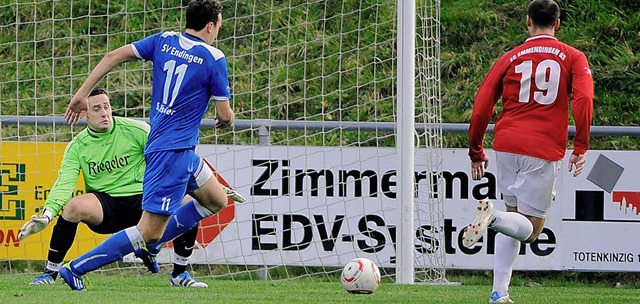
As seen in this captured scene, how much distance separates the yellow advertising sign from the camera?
31.2ft

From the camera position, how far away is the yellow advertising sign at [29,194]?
9.52 meters

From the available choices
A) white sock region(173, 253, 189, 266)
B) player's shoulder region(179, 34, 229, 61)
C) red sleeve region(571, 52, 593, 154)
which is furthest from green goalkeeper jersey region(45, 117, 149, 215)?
red sleeve region(571, 52, 593, 154)

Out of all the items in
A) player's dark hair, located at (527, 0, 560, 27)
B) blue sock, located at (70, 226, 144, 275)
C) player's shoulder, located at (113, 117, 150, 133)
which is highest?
player's dark hair, located at (527, 0, 560, 27)

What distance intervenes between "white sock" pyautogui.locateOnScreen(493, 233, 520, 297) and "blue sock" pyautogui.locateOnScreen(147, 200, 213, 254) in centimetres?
184

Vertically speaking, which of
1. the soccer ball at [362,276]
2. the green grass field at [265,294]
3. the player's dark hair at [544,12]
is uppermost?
the player's dark hair at [544,12]

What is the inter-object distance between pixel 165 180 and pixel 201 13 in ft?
3.23

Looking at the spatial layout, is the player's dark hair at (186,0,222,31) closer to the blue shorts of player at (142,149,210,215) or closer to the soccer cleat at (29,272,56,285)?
the blue shorts of player at (142,149,210,215)

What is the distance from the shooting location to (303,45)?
12.1m

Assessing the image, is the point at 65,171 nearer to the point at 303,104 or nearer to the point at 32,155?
the point at 32,155

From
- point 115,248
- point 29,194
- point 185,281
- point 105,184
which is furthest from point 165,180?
point 29,194

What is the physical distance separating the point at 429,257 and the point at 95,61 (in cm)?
506

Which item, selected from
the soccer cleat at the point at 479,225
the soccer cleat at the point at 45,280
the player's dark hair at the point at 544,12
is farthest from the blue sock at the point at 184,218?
the player's dark hair at the point at 544,12

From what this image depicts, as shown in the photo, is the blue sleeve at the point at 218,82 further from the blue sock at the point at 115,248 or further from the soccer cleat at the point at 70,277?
the soccer cleat at the point at 70,277

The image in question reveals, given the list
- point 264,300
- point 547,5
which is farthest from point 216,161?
point 547,5
